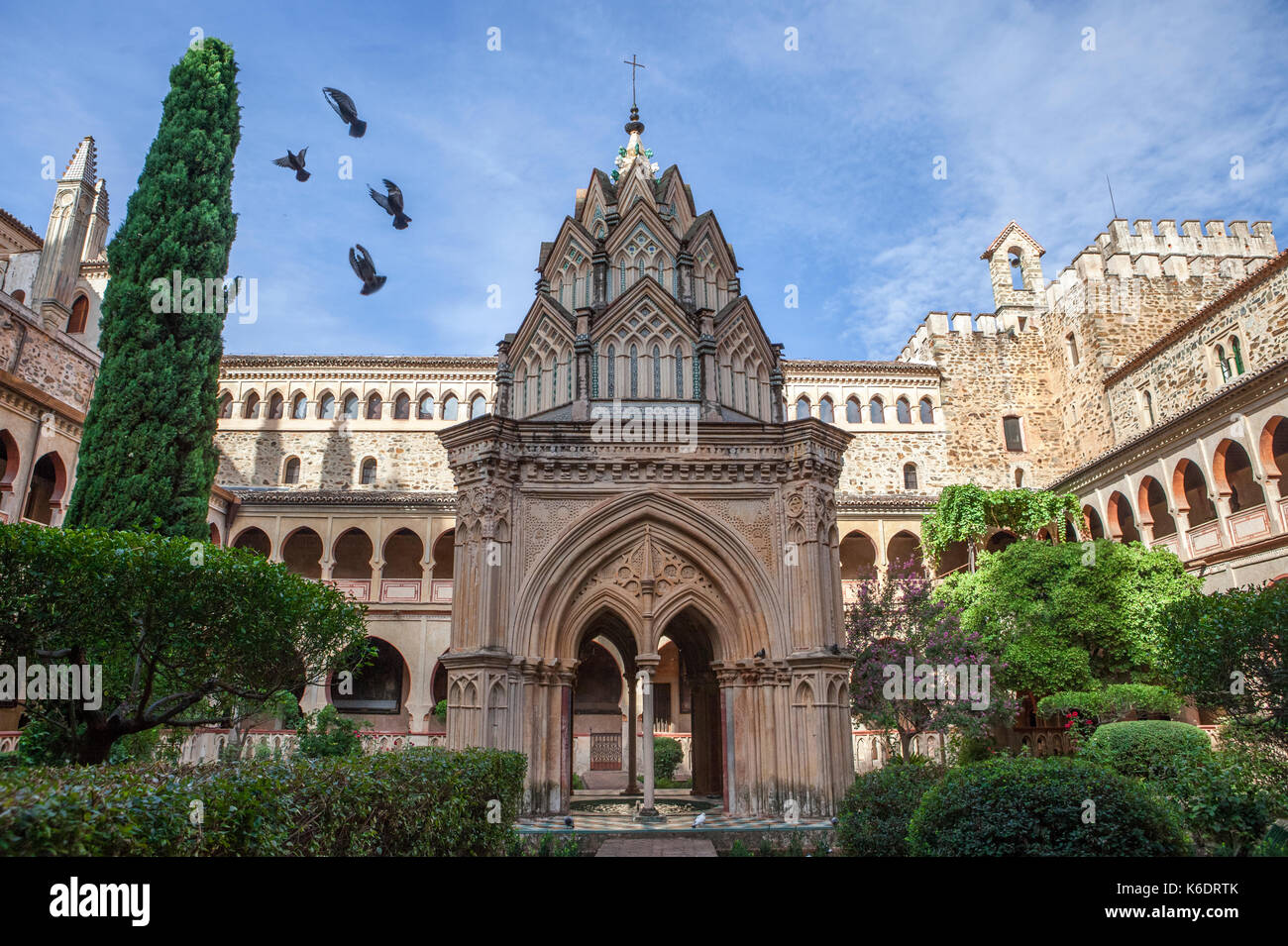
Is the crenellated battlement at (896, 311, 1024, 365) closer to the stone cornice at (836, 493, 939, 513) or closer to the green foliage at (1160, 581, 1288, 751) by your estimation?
the stone cornice at (836, 493, 939, 513)

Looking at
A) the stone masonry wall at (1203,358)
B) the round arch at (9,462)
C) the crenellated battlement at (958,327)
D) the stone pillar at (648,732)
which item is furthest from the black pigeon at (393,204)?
the crenellated battlement at (958,327)

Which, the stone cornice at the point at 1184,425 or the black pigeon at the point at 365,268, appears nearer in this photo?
the black pigeon at the point at 365,268

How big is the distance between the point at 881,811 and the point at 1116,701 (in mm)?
14033

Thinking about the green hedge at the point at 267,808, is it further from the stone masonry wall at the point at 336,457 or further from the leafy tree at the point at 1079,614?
the stone masonry wall at the point at 336,457

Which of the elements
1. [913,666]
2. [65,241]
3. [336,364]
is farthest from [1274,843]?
[65,241]

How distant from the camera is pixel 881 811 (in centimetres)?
1128

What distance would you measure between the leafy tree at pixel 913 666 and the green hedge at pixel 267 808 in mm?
12875

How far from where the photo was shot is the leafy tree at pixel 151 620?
10352 millimetres

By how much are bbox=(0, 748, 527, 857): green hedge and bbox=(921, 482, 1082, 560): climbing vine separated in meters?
25.4

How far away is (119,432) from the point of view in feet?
63.6

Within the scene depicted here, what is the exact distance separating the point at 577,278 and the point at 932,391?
27215 mm

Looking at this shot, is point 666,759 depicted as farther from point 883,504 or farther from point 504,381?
point 504,381

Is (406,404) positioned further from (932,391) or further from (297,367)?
(932,391)
